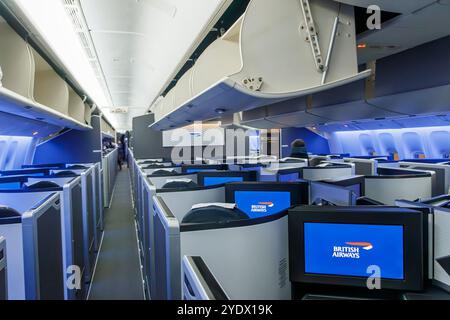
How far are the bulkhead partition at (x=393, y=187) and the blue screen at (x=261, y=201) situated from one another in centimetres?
157

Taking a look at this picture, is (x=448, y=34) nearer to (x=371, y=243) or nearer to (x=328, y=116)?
(x=371, y=243)

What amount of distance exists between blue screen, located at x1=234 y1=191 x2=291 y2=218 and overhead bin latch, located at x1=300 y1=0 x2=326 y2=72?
1130 millimetres

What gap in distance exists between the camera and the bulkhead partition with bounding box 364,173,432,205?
13.8 ft

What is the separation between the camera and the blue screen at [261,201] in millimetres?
3211

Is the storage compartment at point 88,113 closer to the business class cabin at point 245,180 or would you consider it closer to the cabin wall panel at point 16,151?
the cabin wall panel at point 16,151

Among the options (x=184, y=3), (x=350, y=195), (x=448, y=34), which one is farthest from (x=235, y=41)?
(x=350, y=195)

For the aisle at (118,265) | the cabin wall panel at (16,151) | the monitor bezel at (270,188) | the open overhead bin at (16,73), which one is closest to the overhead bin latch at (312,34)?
the monitor bezel at (270,188)

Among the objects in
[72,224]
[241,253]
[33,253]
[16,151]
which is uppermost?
[16,151]

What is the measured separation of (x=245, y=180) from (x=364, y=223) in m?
2.49

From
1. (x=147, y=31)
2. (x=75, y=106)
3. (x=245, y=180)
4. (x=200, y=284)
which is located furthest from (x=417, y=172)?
(x=75, y=106)

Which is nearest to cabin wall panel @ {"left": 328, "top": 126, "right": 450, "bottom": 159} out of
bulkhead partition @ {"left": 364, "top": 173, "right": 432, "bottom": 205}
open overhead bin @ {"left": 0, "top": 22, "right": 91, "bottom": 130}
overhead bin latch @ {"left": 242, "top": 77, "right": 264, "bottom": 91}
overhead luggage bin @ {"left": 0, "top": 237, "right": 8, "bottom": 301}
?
bulkhead partition @ {"left": 364, "top": 173, "right": 432, "bottom": 205}

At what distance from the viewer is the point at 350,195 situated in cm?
276

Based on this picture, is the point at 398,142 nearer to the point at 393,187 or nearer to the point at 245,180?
the point at 393,187

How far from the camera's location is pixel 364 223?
2.01m
